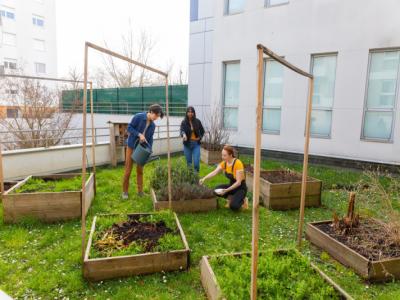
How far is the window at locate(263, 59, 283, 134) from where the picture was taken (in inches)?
352

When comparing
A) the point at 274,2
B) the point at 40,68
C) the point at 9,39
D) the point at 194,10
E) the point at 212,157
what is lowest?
the point at 212,157

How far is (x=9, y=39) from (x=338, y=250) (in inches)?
1481

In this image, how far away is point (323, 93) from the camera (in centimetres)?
817

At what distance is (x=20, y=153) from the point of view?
243 inches

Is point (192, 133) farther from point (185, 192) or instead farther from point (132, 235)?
point (132, 235)

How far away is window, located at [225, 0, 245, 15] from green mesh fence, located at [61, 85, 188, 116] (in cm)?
474

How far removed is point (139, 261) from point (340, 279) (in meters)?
2.16

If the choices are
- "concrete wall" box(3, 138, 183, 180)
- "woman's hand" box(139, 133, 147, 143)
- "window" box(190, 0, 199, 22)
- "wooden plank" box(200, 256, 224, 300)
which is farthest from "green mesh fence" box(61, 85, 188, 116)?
"wooden plank" box(200, 256, 224, 300)

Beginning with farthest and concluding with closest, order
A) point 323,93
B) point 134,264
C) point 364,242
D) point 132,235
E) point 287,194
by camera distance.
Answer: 1. point 323,93
2. point 287,194
3. point 132,235
4. point 364,242
5. point 134,264


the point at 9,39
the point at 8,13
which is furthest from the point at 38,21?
the point at 9,39

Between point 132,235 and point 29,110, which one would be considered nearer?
point 132,235

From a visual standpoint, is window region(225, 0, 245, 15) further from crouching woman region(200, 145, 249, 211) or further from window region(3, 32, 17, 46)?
window region(3, 32, 17, 46)

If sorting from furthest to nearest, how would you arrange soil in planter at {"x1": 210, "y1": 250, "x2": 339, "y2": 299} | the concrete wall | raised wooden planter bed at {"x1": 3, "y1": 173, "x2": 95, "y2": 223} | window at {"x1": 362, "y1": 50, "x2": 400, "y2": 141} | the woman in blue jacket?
1. window at {"x1": 362, "y1": 50, "x2": 400, "y2": 141}
2. the concrete wall
3. the woman in blue jacket
4. raised wooden planter bed at {"x1": 3, "y1": 173, "x2": 95, "y2": 223}
5. soil in planter at {"x1": 210, "y1": 250, "x2": 339, "y2": 299}

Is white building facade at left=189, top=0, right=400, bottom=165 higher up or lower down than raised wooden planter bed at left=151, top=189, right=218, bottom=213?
higher up
